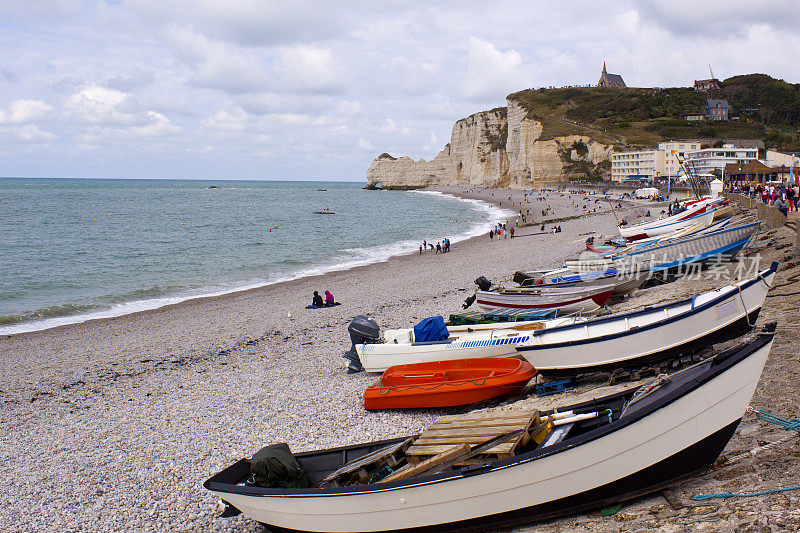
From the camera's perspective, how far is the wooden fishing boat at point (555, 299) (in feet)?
49.5

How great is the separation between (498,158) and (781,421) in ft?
428

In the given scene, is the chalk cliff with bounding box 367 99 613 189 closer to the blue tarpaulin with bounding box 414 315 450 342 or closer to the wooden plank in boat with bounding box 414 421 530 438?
the blue tarpaulin with bounding box 414 315 450 342

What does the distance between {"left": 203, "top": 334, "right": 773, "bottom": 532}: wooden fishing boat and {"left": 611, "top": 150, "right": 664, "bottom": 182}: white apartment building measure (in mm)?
84959

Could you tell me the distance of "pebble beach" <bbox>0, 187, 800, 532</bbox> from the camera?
610cm

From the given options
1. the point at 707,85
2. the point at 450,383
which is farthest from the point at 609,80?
the point at 450,383

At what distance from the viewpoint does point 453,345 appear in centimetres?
1202

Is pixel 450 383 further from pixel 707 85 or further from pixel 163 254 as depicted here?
pixel 707 85

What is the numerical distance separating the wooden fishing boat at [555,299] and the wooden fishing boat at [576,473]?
8.65 meters

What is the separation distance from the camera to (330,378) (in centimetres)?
1323

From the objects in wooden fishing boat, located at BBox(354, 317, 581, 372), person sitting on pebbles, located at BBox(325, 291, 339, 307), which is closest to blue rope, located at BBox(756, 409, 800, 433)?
wooden fishing boat, located at BBox(354, 317, 581, 372)

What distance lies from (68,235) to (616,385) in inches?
2374

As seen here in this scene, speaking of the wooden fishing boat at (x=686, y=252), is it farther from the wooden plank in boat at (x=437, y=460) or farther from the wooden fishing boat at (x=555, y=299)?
the wooden plank in boat at (x=437, y=460)

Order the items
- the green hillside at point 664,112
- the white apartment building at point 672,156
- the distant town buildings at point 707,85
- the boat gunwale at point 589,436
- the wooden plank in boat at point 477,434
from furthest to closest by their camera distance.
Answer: the distant town buildings at point 707,85, the green hillside at point 664,112, the white apartment building at point 672,156, the wooden plank in boat at point 477,434, the boat gunwale at point 589,436

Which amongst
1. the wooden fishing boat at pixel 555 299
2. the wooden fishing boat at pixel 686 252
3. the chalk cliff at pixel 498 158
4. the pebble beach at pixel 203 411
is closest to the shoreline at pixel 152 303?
the pebble beach at pixel 203 411
